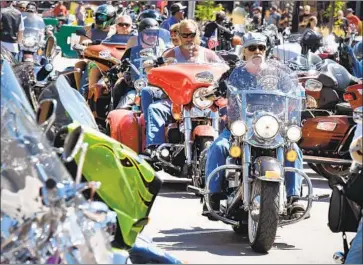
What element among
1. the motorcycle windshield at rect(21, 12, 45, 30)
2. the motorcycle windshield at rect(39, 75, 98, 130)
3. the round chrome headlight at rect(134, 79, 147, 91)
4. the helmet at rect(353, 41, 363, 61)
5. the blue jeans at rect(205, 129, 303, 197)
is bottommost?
the motorcycle windshield at rect(21, 12, 45, 30)

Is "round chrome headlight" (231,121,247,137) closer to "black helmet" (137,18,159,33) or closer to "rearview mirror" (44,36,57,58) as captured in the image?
"black helmet" (137,18,159,33)

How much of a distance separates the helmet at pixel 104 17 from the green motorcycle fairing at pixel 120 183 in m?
11.1

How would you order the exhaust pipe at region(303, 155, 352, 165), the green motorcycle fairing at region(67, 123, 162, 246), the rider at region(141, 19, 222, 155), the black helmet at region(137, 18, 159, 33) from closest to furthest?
1. the green motorcycle fairing at region(67, 123, 162, 246)
2. the rider at region(141, 19, 222, 155)
3. the exhaust pipe at region(303, 155, 352, 165)
4. the black helmet at region(137, 18, 159, 33)

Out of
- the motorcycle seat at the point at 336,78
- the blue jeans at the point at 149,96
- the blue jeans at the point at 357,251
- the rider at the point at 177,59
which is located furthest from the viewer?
the motorcycle seat at the point at 336,78

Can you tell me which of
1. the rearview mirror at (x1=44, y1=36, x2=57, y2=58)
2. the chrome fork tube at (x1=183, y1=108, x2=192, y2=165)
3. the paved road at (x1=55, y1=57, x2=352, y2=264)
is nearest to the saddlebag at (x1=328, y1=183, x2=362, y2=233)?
the paved road at (x1=55, y1=57, x2=352, y2=264)

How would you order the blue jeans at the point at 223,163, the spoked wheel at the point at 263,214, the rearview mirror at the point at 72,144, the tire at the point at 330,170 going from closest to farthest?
the rearview mirror at the point at 72,144, the spoked wheel at the point at 263,214, the blue jeans at the point at 223,163, the tire at the point at 330,170

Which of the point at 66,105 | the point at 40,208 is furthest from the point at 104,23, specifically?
the point at 40,208

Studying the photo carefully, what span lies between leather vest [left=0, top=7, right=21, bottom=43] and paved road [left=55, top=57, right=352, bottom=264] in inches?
244

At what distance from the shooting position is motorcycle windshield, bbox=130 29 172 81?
526 inches

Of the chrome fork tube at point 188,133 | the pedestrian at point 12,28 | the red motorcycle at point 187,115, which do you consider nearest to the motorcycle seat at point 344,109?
the red motorcycle at point 187,115

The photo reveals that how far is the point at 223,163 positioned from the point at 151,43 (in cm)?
515

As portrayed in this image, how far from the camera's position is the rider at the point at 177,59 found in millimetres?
11234

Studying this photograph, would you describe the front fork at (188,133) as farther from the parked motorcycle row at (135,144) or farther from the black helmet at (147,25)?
the black helmet at (147,25)

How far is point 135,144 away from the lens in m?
11.8
